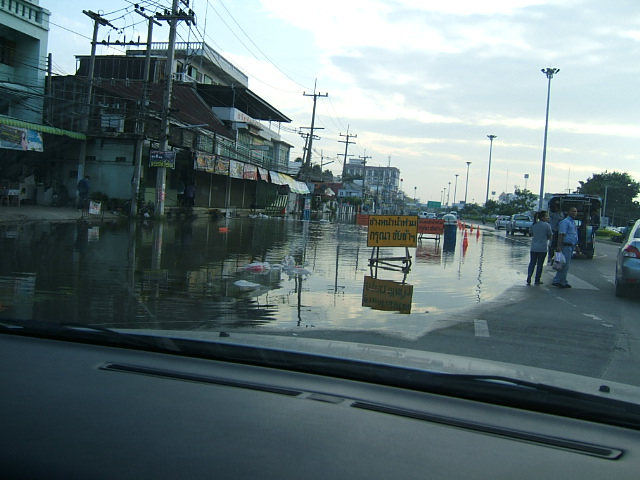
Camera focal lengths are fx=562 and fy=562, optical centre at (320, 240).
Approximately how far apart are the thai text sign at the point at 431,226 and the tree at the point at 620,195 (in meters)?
57.5

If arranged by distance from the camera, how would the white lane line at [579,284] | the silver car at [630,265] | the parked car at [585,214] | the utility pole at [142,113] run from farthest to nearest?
the utility pole at [142,113], the parked car at [585,214], the white lane line at [579,284], the silver car at [630,265]

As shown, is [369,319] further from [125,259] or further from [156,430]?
[125,259]

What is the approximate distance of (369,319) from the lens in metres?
8.02

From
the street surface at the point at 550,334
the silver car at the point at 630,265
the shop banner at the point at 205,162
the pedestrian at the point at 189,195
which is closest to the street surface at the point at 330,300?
the street surface at the point at 550,334

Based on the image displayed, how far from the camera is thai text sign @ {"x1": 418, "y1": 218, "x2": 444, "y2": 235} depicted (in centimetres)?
2345

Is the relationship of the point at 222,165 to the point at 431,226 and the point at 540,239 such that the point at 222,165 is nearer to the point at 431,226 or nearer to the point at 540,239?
the point at 431,226

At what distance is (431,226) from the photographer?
931 inches

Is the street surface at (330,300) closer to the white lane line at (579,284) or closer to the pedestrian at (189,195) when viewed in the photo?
the white lane line at (579,284)

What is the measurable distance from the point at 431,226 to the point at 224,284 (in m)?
14.8

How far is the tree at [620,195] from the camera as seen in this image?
7325 centimetres

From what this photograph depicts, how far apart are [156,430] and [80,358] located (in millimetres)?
998

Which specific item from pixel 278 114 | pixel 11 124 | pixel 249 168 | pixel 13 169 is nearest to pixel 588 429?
pixel 11 124

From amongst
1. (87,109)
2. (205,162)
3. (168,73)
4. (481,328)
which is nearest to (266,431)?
(481,328)

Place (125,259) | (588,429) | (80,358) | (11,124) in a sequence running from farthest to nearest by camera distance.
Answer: (11,124) → (125,259) → (80,358) → (588,429)
